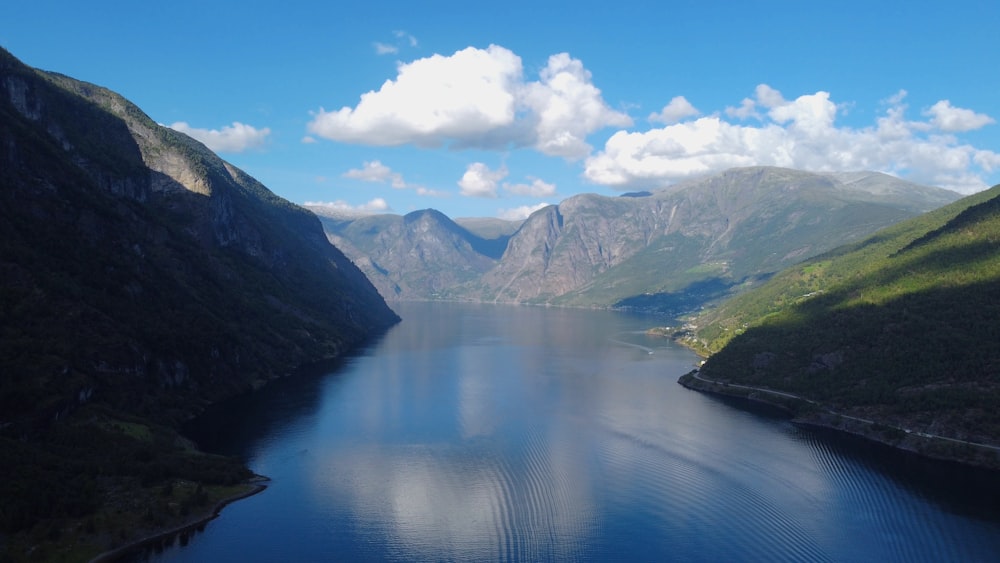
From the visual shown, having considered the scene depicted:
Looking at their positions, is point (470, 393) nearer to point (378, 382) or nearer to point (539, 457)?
point (378, 382)

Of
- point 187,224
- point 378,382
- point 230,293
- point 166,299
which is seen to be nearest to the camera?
point 166,299

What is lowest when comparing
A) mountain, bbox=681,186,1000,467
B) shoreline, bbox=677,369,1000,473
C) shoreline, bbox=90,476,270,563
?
shoreline, bbox=90,476,270,563

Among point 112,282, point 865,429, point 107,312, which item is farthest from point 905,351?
point 112,282

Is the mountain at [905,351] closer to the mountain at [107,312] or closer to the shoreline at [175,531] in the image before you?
the shoreline at [175,531]

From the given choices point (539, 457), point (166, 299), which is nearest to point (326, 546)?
point (539, 457)

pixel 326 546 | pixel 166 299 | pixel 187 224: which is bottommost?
pixel 326 546

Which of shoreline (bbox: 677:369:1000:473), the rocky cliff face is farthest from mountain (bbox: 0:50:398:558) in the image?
shoreline (bbox: 677:369:1000:473)

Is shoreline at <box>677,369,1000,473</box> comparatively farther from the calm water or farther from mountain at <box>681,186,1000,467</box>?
the calm water

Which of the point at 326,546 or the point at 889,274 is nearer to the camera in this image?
the point at 326,546
